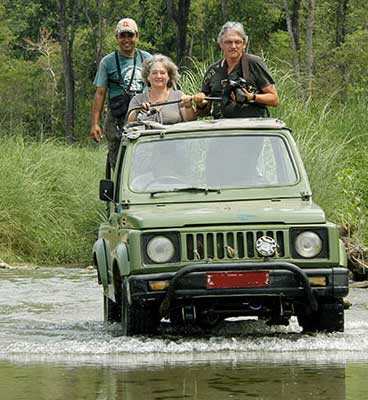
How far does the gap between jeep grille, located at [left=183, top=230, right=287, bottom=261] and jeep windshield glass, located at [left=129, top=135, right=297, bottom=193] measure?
0.97 m

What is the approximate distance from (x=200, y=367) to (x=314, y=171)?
873cm

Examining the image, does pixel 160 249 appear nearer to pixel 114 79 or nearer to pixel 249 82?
pixel 249 82

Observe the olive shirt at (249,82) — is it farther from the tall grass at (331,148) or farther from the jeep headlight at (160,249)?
the tall grass at (331,148)

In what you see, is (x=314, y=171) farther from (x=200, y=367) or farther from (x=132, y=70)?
(x=200, y=367)

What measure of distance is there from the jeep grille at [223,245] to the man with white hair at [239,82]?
2.44 meters

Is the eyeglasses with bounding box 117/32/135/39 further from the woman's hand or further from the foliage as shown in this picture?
the foliage

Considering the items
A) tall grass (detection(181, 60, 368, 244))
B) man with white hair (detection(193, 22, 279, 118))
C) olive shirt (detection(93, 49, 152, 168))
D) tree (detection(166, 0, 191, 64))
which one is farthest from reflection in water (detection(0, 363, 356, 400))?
tree (detection(166, 0, 191, 64))

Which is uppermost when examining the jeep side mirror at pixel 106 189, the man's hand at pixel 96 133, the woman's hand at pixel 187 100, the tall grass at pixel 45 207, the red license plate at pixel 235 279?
the woman's hand at pixel 187 100

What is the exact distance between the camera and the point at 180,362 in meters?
8.48

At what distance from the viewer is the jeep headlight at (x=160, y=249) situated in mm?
9156

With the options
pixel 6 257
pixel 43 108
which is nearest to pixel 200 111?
pixel 6 257

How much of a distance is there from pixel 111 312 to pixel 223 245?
217 cm

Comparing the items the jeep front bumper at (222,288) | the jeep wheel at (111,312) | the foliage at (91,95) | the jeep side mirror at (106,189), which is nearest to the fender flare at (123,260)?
the jeep front bumper at (222,288)

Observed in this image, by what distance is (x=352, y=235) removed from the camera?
15.1 meters
